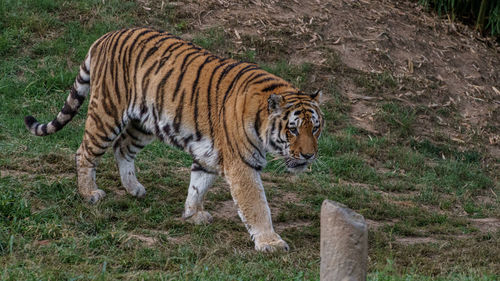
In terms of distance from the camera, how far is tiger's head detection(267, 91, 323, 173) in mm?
5395

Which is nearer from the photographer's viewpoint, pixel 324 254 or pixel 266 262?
pixel 324 254

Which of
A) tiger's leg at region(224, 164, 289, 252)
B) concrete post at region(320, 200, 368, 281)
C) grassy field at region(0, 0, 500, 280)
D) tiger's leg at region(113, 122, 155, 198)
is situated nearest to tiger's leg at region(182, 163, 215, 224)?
grassy field at region(0, 0, 500, 280)

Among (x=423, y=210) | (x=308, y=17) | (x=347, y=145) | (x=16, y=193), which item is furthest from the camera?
(x=308, y=17)

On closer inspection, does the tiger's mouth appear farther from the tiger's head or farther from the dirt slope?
A: the dirt slope

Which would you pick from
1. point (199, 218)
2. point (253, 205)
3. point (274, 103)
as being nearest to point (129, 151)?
point (199, 218)

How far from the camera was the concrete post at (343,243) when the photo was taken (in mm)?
3258

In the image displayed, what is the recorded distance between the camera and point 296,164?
548cm

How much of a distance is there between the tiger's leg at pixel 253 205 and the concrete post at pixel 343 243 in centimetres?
211

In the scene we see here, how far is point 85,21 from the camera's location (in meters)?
9.84

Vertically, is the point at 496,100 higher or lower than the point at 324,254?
lower

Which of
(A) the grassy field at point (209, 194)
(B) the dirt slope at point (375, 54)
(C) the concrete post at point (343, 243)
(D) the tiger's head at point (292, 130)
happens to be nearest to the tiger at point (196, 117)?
(D) the tiger's head at point (292, 130)

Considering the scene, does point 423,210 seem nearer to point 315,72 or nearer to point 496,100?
point 315,72

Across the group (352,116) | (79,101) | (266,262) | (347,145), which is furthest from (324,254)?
(352,116)

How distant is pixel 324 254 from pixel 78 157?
11.6ft
